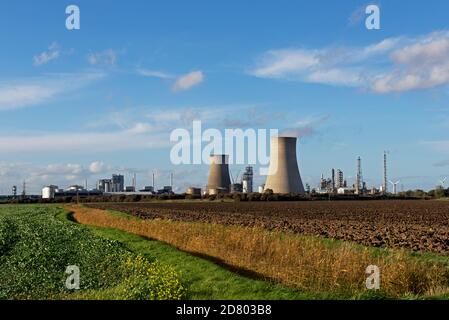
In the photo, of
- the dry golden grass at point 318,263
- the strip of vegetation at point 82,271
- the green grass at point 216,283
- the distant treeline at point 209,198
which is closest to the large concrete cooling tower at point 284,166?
the distant treeline at point 209,198

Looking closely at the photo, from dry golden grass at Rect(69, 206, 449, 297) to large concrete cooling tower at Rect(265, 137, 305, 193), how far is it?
181 ft

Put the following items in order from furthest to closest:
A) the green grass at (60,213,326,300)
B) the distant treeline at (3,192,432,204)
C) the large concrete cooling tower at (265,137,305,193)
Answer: the distant treeline at (3,192,432,204)
the large concrete cooling tower at (265,137,305,193)
the green grass at (60,213,326,300)

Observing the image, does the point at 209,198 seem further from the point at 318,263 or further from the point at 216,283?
the point at 216,283

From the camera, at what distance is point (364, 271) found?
17062 millimetres

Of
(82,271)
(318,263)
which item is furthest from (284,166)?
(318,263)

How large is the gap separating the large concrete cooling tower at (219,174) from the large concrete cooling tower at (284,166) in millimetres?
19194

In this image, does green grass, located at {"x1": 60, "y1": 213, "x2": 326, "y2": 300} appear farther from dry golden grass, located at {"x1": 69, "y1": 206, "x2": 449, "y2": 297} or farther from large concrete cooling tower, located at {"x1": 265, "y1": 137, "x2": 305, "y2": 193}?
large concrete cooling tower, located at {"x1": 265, "y1": 137, "x2": 305, "y2": 193}

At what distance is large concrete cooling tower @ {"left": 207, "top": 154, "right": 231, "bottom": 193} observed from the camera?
114 metres

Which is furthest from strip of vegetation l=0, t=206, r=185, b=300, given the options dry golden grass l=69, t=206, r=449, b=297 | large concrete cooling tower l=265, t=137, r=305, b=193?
large concrete cooling tower l=265, t=137, r=305, b=193

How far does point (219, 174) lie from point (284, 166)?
33136 mm

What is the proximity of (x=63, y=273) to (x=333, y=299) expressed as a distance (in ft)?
30.0

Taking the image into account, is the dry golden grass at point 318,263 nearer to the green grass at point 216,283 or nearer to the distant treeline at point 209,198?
the green grass at point 216,283

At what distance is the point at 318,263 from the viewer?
59.1ft
